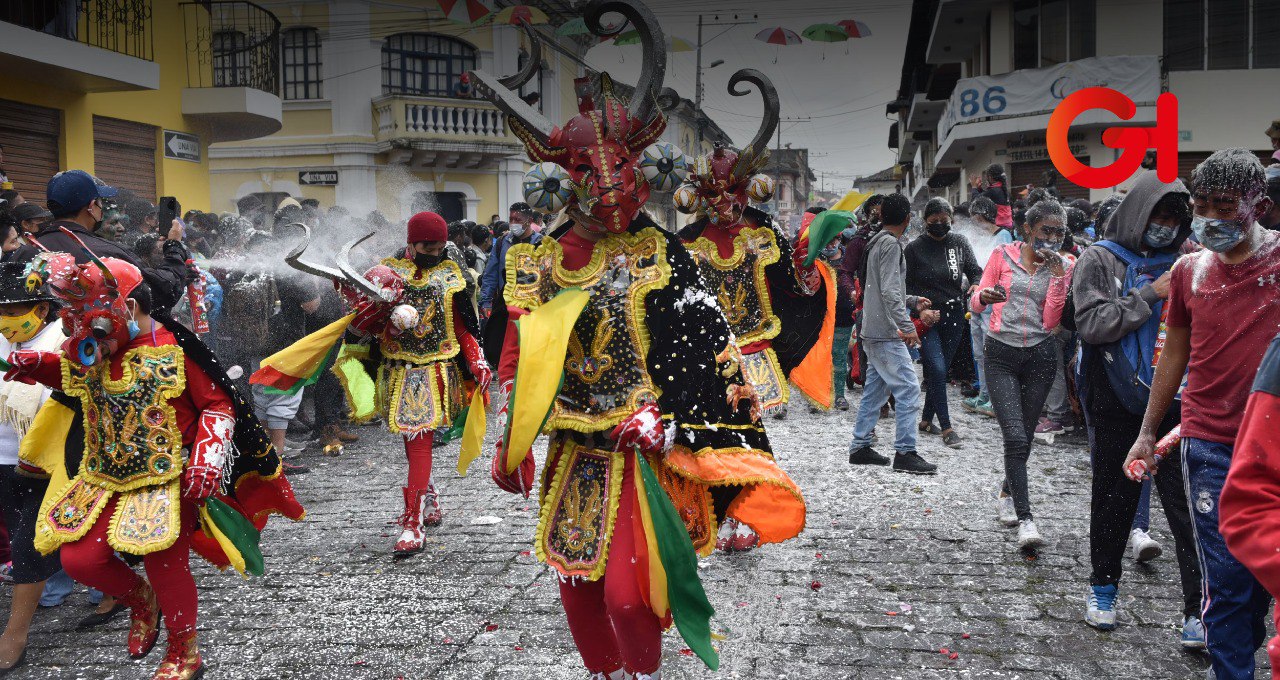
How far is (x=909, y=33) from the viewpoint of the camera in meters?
31.9

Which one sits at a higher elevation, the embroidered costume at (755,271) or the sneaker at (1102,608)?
the embroidered costume at (755,271)

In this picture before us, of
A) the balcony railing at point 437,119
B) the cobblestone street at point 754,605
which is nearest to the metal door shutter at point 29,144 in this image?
the cobblestone street at point 754,605

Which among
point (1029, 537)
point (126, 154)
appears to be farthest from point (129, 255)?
point (126, 154)

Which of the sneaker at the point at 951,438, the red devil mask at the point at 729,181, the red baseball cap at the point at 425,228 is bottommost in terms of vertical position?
the sneaker at the point at 951,438

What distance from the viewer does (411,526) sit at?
5.72m

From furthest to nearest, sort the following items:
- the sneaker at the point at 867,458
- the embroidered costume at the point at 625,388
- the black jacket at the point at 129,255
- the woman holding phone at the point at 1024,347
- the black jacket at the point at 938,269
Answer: the black jacket at the point at 938,269
the sneaker at the point at 867,458
the woman holding phone at the point at 1024,347
the black jacket at the point at 129,255
the embroidered costume at the point at 625,388

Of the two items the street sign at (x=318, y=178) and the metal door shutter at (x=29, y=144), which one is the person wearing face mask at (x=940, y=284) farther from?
the street sign at (x=318, y=178)

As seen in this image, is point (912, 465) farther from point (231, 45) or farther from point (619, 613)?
point (231, 45)

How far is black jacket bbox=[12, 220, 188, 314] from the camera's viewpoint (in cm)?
481

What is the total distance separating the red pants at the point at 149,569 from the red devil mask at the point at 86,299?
0.63 meters

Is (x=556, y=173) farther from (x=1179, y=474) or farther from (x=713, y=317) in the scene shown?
(x=1179, y=474)

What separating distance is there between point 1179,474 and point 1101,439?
0.44 m

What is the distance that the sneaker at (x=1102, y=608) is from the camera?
14.0ft

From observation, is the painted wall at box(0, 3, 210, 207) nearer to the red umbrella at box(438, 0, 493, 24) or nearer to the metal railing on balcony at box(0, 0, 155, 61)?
the metal railing on balcony at box(0, 0, 155, 61)
